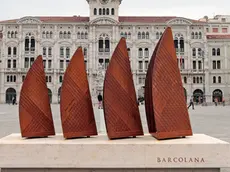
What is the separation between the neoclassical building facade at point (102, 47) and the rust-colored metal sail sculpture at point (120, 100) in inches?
2045

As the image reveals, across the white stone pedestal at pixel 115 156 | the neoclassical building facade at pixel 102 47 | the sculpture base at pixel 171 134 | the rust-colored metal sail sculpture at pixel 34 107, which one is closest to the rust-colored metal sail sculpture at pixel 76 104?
the rust-colored metal sail sculpture at pixel 34 107

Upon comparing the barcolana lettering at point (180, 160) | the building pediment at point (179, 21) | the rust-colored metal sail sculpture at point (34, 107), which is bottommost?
the barcolana lettering at point (180, 160)

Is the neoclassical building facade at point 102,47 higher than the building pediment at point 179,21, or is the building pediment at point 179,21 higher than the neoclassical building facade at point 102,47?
the building pediment at point 179,21

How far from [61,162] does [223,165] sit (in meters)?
2.65

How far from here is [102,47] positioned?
5994cm

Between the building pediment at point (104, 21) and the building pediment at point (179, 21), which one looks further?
the building pediment at point (179, 21)

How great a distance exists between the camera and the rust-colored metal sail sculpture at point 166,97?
5.99 m

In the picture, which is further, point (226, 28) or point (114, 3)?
point (226, 28)

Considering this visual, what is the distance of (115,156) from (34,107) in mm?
2007

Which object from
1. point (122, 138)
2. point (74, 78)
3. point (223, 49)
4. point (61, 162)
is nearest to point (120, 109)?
point (122, 138)

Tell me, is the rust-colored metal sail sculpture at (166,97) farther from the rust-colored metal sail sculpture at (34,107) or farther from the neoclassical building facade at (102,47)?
the neoclassical building facade at (102,47)

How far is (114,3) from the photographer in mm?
60125

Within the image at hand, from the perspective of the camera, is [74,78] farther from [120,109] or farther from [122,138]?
[122,138]

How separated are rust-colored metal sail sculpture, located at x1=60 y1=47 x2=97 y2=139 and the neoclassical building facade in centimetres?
5180
